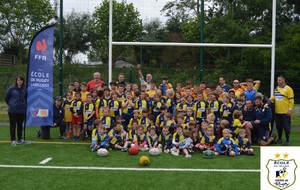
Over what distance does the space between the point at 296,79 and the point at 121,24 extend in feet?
25.2

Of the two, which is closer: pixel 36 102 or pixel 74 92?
pixel 36 102

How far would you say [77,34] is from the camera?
82.2 feet

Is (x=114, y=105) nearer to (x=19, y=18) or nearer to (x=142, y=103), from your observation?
(x=142, y=103)

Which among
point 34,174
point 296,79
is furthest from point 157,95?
point 296,79

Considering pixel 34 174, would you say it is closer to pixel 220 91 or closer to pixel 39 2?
pixel 220 91

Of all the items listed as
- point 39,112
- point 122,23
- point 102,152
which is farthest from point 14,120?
point 122,23

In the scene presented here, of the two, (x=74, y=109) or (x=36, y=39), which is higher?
(x=36, y=39)

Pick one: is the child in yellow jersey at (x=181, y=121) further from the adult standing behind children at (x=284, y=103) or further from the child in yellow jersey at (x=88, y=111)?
the adult standing behind children at (x=284, y=103)

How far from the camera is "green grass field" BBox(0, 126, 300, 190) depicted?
5.79m

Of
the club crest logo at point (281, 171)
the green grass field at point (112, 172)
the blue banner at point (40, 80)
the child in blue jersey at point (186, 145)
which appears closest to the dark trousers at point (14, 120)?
the blue banner at point (40, 80)

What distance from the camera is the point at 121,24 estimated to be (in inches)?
623

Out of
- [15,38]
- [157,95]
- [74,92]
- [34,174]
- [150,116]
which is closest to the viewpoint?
[34,174]

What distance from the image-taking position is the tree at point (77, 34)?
23.7 m

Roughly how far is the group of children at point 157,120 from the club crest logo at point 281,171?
469 centimetres
